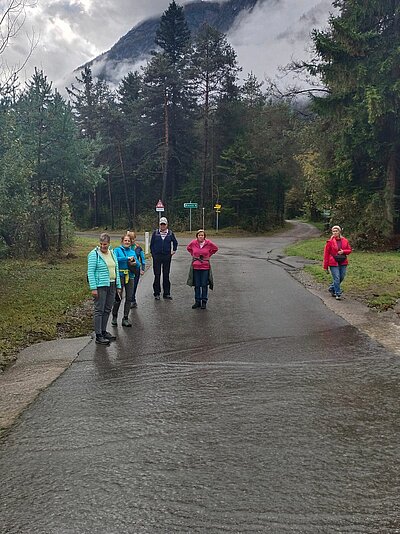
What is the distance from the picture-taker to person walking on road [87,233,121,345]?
776cm

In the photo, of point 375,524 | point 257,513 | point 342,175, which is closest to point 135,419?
point 257,513

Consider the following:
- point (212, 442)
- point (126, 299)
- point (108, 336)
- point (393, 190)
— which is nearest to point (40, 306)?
point (126, 299)

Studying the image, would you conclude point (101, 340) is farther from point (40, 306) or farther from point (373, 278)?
point (373, 278)

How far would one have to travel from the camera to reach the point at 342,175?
2522 centimetres

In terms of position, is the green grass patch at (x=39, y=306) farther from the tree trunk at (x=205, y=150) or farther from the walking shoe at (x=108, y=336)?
the tree trunk at (x=205, y=150)

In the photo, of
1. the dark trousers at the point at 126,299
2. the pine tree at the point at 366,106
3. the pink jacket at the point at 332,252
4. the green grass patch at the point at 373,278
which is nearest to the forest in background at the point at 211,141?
the pine tree at the point at 366,106

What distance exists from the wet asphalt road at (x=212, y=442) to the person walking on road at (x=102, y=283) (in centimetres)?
37

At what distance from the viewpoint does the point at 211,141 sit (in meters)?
52.0

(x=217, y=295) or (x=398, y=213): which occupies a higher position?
(x=398, y=213)

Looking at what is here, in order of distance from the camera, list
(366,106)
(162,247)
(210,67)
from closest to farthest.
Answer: (162,247) → (366,106) → (210,67)

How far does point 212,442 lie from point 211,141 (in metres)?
50.2

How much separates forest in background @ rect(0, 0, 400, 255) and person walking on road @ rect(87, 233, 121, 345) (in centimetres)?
707

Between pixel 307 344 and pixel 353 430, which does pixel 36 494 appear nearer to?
pixel 353 430

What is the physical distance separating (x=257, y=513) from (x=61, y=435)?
6.74 ft
